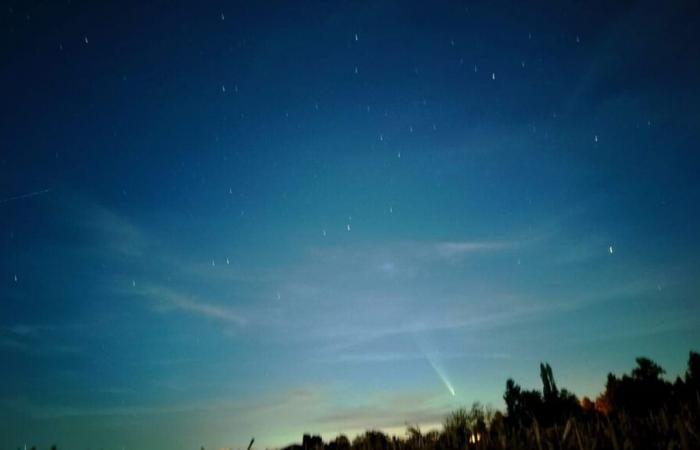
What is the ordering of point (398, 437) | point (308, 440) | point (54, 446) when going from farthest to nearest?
1. point (308, 440)
2. point (54, 446)
3. point (398, 437)

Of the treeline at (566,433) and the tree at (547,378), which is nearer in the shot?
the treeline at (566,433)

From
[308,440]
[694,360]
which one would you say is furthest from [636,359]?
[308,440]

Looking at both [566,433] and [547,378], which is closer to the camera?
[566,433]

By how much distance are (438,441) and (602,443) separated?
8.64 ft

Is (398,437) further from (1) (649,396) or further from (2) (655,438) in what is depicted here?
(1) (649,396)

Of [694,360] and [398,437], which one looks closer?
[398,437]

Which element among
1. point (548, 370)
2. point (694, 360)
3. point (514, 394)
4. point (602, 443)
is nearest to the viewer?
point (602, 443)

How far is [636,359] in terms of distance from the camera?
63125mm

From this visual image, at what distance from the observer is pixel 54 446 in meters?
12.3

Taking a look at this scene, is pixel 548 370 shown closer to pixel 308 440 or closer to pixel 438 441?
pixel 308 440

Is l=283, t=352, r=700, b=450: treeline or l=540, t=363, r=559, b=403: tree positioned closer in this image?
l=283, t=352, r=700, b=450: treeline

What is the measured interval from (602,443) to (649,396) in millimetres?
63260

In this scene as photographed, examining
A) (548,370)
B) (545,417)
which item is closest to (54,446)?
(545,417)

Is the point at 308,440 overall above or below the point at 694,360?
below
